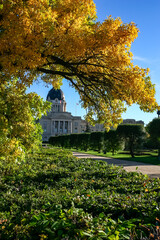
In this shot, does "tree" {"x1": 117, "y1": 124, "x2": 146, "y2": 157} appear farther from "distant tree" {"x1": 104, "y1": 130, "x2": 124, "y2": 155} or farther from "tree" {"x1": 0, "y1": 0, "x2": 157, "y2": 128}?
"tree" {"x1": 0, "y1": 0, "x2": 157, "y2": 128}

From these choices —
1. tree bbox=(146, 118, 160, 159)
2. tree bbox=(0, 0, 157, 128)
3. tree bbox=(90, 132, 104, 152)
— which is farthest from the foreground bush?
tree bbox=(90, 132, 104, 152)

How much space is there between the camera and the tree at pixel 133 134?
79.4 feet

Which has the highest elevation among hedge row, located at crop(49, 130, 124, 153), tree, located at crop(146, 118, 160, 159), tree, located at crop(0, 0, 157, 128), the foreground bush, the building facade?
the building facade

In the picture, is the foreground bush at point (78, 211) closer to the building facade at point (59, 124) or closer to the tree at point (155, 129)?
the tree at point (155, 129)

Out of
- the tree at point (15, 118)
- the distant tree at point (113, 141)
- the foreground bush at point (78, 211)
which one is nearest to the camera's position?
the foreground bush at point (78, 211)

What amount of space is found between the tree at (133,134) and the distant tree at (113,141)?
2.89ft

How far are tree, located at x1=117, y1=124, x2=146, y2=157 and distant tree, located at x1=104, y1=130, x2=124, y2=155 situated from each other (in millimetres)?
880

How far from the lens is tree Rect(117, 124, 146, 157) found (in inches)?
953

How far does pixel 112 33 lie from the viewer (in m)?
5.40

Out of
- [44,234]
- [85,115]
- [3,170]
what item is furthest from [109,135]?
[44,234]

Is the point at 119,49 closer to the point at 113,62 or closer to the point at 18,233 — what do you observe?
the point at 113,62

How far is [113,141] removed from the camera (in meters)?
Result: 27.0

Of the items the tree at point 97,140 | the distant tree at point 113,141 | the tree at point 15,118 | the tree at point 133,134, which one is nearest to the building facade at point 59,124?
A: the tree at point 97,140

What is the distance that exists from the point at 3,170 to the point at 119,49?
5.67 m
